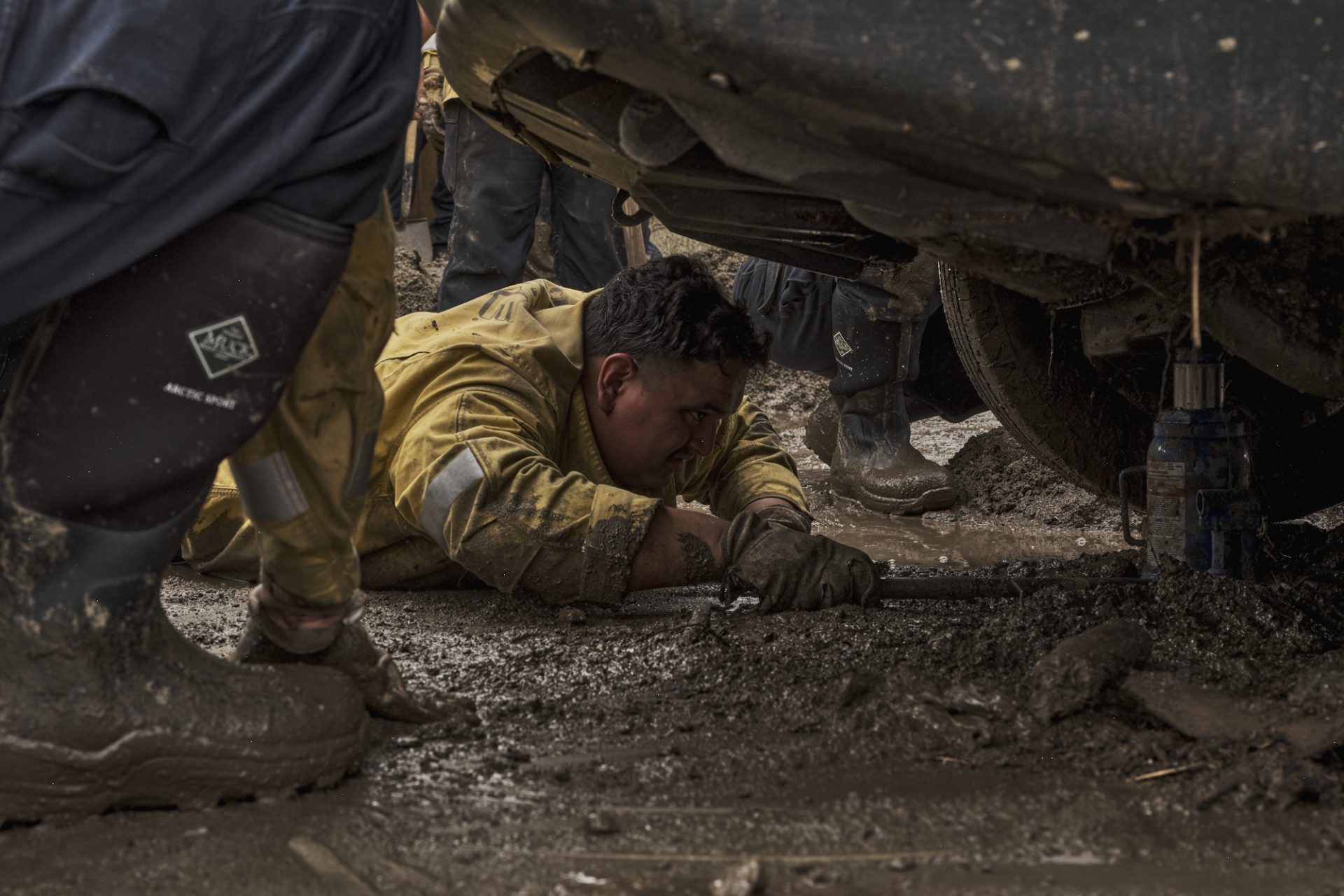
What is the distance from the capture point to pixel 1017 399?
2.42m

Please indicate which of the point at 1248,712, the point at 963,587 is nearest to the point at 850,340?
the point at 963,587

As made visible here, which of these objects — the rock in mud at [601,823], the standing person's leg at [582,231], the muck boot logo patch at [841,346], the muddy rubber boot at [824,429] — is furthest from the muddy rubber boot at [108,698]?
the standing person's leg at [582,231]

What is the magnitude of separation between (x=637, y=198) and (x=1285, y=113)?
79cm

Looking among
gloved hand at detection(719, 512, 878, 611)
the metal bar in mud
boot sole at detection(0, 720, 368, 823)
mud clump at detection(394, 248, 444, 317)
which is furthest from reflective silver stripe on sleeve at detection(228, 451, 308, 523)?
mud clump at detection(394, 248, 444, 317)

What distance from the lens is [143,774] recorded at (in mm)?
1345

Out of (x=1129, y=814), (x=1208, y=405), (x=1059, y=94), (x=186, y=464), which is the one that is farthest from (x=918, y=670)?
(x=186, y=464)

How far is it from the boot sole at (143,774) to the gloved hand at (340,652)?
21cm

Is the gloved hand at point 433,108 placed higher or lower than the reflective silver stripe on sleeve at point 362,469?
higher

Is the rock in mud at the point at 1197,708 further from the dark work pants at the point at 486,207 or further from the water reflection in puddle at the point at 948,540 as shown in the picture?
the dark work pants at the point at 486,207

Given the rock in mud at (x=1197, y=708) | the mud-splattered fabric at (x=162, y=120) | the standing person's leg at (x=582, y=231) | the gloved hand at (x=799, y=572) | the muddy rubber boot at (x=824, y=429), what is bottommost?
the rock in mud at (x=1197, y=708)

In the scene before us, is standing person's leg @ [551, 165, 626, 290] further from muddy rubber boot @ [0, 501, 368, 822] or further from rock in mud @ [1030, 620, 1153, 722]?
muddy rubber boot @ [0, 501, 368, 822]

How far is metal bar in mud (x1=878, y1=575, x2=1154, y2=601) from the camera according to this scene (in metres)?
2.36

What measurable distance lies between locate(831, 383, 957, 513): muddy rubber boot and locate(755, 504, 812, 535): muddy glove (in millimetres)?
1037

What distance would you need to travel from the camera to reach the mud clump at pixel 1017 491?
3.63 meters
